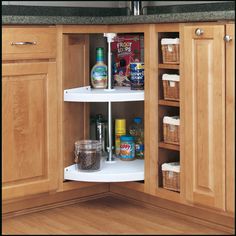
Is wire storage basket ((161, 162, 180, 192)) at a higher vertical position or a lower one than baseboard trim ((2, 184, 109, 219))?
higher

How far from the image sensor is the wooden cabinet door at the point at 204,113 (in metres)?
2.62

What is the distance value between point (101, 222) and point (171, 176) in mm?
377

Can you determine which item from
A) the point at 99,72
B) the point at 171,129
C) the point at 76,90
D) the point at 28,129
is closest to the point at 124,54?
the point at 99,72

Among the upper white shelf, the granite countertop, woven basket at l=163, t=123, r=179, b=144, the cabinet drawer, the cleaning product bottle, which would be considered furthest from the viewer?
the cleaning product bottle

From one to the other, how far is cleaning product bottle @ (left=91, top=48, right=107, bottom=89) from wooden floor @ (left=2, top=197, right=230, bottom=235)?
23.7 inches

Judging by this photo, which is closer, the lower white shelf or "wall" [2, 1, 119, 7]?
the lower white shelf

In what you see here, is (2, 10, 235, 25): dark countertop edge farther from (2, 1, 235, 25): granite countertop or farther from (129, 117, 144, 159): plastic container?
(129, 117, 144, 159): plastic container

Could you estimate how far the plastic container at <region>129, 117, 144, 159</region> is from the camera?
3297 millimetres

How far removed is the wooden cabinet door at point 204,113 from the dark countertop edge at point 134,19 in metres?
0.04

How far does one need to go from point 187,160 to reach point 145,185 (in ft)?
1.17

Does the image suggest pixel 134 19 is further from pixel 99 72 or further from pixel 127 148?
pixel 127 148

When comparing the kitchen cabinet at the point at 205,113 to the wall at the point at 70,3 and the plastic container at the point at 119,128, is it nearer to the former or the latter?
the plastic container at the point at 119,128

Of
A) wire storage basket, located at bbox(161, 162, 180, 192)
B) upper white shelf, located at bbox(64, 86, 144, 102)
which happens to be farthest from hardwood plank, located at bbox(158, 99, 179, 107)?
wire storage basket, located at bbox(161, 162, 180, 192)

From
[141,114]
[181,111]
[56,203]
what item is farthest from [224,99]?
[56,203]
